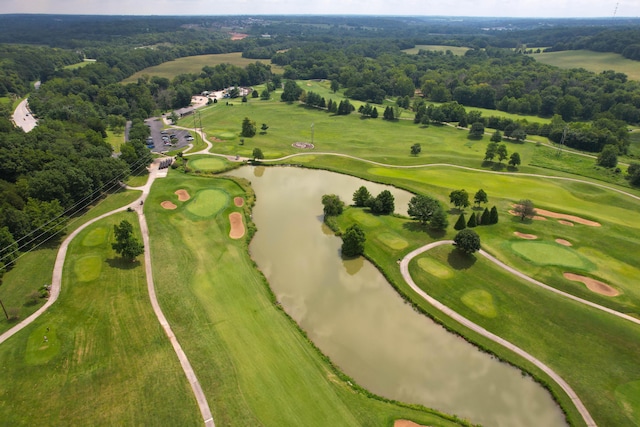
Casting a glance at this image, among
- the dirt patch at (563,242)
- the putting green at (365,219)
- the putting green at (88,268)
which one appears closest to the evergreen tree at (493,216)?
the dirt patch at (563,242)

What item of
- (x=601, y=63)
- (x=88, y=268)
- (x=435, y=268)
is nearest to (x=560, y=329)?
(x=435, y=268)

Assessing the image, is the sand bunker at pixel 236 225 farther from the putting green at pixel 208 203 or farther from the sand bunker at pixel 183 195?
the sand bunker at pixel 183 195

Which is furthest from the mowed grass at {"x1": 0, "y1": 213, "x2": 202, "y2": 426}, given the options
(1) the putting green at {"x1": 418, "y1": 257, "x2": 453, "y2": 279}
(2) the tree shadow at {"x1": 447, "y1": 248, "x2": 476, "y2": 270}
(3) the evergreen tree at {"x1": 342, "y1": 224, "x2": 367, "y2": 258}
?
(2) the tree shadow at {"x1": 447, "y1": 248, "x2": 476, "y2": 270}

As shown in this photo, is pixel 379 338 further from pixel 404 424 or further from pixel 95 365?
pixel 95 365

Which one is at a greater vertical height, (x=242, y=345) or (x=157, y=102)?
(x=157, y=102)

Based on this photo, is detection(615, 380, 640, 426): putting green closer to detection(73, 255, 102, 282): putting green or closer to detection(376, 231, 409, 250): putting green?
detection(376, 231, 409, 250): putting green
